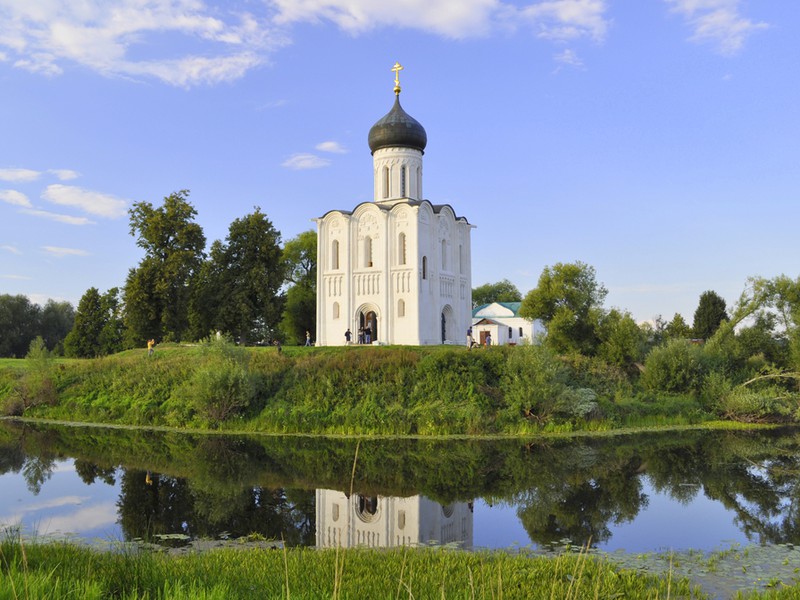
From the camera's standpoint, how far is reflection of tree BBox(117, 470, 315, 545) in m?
11.0

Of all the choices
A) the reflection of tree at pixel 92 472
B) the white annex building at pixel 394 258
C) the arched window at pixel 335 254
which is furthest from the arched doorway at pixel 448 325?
the reflection of tree at pixel 92 472

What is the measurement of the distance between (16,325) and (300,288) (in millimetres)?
25591

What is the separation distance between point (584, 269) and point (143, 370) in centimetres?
2602

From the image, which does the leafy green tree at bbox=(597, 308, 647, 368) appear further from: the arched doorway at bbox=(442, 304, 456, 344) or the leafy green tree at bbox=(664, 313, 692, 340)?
the leafy green tree at bbox=(664, 313, 692, 340)

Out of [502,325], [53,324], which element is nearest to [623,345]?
[502,325]

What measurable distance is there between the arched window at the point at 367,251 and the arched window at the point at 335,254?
5.92 feet

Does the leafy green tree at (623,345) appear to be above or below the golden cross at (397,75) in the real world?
below

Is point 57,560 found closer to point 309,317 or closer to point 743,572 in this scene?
point 743,572

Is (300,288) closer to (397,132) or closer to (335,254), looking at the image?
(335,254)

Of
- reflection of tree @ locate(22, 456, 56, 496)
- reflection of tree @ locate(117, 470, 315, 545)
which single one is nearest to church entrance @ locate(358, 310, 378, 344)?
reflection of tree @ locate(22, 456, 56, 496)

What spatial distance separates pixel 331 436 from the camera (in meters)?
21.2

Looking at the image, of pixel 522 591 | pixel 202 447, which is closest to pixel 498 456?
pixel 202 447

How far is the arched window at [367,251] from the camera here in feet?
123

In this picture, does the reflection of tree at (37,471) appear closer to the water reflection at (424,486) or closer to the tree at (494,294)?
the water reflection at (424,486)
